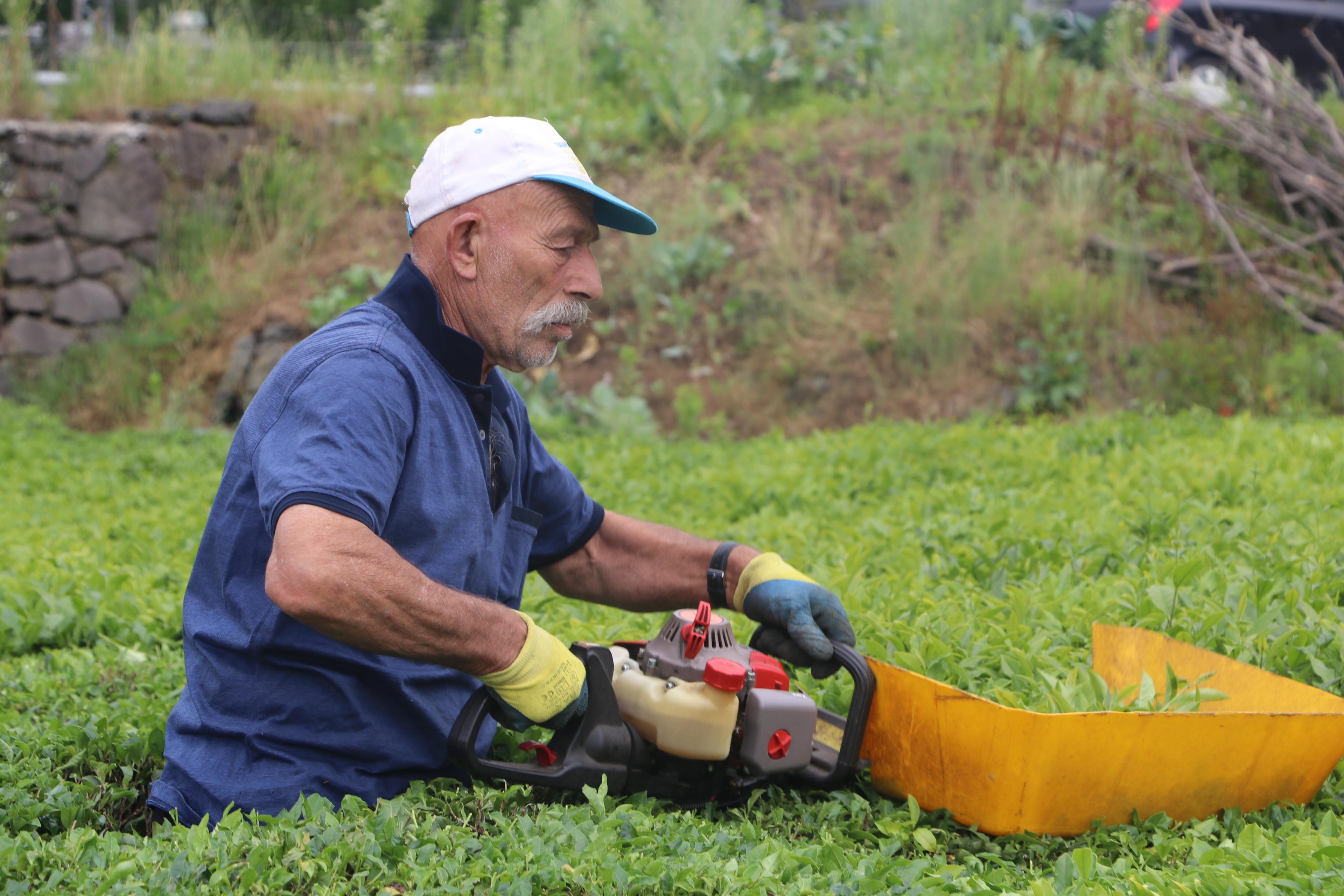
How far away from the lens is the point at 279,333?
10.0 metres

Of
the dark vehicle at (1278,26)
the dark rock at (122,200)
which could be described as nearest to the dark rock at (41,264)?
the dark rock at (122,200)

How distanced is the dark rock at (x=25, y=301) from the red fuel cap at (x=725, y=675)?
9.84 metres

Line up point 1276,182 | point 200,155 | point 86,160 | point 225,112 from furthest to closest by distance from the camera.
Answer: point 225,112 < point 200,155 < point 86,160 < point 1276,182

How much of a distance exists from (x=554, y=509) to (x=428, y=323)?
73 centimetres

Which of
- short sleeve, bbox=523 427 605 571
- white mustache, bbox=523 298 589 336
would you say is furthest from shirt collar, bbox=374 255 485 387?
short sleeve, bbox=523 427 605 571

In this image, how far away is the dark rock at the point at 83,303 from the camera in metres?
10.4

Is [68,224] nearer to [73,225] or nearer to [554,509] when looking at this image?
[73,225]

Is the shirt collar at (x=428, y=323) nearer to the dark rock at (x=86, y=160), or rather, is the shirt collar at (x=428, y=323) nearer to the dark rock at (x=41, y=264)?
the dark rock at (x=41, y=264)

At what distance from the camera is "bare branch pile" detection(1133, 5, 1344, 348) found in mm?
8609

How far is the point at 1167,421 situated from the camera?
6883 millimetres

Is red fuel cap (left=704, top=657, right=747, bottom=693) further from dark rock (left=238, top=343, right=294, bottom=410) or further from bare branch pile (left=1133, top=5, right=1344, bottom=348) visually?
dark rock (left=238, top=343, right=294, bottom=410)

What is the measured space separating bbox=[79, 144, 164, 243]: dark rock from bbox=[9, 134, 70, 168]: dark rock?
33 centimetres

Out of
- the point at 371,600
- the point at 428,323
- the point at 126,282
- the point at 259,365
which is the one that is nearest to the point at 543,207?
the point at 428,323

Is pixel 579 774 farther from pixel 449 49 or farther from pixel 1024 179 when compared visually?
pixel 449 49
